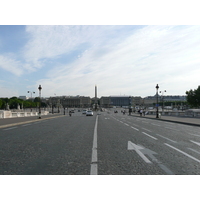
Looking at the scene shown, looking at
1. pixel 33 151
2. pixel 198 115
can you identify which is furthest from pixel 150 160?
pixel 198 115

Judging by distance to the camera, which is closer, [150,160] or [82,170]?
[82,170]

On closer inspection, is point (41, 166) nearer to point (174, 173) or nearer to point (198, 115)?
point (174, 173)

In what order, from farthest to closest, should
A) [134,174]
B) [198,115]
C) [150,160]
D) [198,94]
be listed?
[198,94] → [198,115] → [150,160] → [134,174]

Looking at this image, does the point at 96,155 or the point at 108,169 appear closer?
the point at 108,169

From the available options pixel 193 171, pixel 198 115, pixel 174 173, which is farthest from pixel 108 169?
pixel 198 115

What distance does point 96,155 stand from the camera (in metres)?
7.82

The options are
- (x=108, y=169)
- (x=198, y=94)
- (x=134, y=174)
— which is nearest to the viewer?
(x=134, y=174)

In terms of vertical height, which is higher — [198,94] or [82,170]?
[198,94]

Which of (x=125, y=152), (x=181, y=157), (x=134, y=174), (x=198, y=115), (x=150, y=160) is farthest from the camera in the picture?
(x=198, y=115)

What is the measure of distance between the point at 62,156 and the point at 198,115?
41011 millimetres

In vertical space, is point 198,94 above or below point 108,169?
above

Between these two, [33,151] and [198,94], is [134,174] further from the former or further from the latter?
[198,94]

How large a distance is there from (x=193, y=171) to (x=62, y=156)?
164 inches

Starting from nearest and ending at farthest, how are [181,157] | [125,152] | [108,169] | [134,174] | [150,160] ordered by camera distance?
1. [134,174]
2. [108,169]
3. [150,160]
4. [181,157]
5. [125,152]
